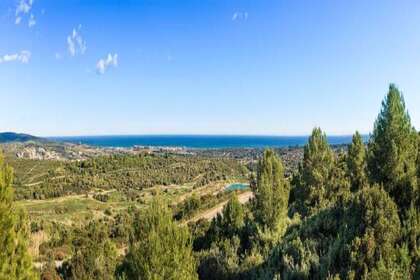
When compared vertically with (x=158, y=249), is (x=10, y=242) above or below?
above

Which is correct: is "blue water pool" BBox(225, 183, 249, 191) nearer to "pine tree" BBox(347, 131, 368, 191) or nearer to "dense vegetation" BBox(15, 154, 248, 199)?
"dense vegetation" BBox(15, 154, 248, 199)

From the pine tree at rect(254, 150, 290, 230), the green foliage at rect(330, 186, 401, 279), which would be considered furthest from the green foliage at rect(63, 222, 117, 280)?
the pine tree at rect(254, 150, 290, 230)

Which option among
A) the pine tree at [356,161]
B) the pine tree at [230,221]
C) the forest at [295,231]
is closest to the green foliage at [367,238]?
the forest at [295,231]

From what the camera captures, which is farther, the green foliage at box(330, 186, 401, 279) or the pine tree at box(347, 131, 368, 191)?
the pine tree at box(347, 131, 368, 191)

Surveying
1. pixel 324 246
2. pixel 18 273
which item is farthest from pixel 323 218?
pixel 18 273

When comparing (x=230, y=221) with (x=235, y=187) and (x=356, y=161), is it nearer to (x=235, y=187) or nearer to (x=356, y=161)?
(x=356, y=161)

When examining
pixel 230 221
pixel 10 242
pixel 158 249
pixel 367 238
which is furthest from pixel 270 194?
pixel 10 242
